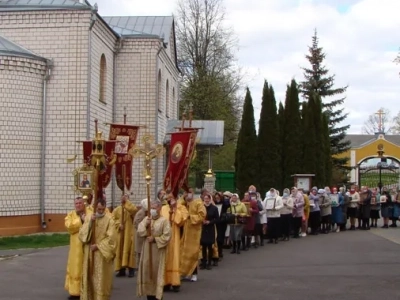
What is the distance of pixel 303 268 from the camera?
1458cm

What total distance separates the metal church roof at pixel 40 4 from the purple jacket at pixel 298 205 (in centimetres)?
937

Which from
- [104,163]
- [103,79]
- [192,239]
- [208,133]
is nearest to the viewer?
[104,163]

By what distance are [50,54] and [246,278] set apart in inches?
502

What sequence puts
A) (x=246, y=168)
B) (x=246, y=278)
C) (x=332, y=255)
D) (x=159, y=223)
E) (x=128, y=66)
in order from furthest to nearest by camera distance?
1. (x=246, y=168)
2. (x=128, y=66)
3. (x=332, y=255)
4. (x=246, y=278)
5. (x=159, y=223)

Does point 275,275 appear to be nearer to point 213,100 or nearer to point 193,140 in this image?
point 193,140

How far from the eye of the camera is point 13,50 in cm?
2180

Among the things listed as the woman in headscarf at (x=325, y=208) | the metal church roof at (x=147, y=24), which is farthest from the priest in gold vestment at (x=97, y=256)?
the metal church roof at (x=147, y=24)

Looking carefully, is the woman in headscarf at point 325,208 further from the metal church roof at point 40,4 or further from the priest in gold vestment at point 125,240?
the priest in gold vestment at point 125,240

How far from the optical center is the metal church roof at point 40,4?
2292 cm

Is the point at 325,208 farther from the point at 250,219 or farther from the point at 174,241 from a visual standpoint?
the point at 174,241

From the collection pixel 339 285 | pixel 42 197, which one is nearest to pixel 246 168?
pixel 42 197

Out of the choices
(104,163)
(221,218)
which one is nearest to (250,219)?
(221,218)

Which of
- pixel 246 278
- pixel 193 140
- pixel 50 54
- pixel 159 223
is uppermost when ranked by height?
pixel 50 54

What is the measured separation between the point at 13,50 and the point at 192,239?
456 inches
